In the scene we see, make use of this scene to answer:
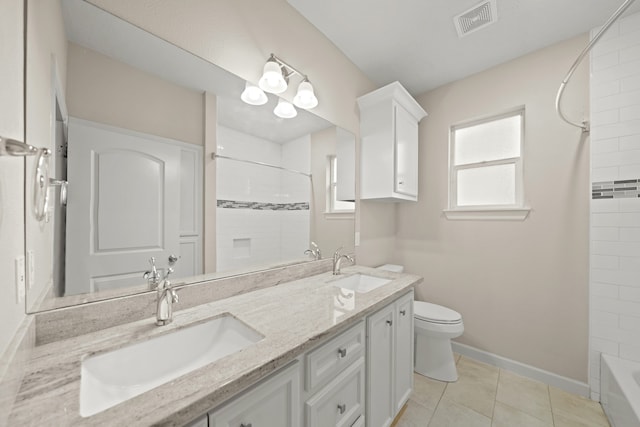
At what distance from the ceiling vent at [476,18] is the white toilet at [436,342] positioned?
2.21 meters

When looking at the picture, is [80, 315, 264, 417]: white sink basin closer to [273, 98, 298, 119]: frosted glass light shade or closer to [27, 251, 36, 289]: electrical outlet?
[27, 251, 36, 289]: electrical outlet

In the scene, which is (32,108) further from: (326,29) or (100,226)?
(326,29)

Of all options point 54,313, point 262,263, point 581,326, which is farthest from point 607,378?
point 54,313

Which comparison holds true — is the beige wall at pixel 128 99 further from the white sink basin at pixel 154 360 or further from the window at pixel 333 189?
the window at pixel 333 189

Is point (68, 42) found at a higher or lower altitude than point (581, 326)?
higher

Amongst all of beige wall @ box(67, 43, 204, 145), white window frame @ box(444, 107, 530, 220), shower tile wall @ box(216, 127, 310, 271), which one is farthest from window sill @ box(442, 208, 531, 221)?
beige wall @ box(67, 43, 204, 145)

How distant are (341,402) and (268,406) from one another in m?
0.47

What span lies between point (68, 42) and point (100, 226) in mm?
668

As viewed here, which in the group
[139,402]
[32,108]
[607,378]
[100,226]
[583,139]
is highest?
[583,139]

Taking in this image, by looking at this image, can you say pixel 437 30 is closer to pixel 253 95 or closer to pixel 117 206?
pixel 253 95

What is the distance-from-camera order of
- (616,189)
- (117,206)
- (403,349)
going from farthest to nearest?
(616,189) → (403,349) → (117,206)

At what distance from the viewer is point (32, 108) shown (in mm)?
676

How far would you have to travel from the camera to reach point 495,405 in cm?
170

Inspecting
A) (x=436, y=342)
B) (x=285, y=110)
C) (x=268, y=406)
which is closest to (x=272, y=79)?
(x=285, y=110)
